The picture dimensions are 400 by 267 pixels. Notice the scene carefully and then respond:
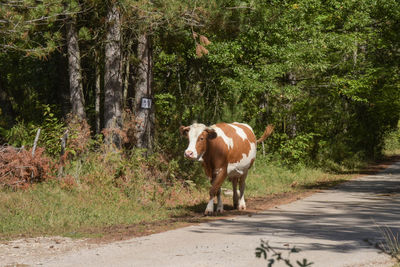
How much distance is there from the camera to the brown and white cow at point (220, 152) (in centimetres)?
1359

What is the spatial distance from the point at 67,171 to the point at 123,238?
17.0ft

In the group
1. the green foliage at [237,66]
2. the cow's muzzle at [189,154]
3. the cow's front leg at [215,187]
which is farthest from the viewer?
the green foliage at [237,66]

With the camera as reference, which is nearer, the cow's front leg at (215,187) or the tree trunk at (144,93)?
the cow's front leg at (215,187)

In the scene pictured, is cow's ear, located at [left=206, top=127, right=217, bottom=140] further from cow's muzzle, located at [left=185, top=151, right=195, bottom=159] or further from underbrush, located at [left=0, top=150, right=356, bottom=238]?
underbrush, located at [left=0, top=150, right=356, bottom=238]

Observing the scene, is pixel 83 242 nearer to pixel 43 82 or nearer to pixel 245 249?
pixel 245 249

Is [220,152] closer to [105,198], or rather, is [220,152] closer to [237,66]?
[105,198]

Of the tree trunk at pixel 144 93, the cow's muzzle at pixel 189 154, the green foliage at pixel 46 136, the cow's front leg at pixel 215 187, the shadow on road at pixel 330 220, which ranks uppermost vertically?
the tree trunk at pixel 144 93

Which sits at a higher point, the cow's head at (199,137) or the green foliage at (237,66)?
the green foliage at (237,66)

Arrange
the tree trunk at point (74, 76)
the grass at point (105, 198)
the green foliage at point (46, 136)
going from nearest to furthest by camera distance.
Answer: the grass at point (105, 198) → the green foliage at point (46, 136) → the tree trunk at point (74, 76)

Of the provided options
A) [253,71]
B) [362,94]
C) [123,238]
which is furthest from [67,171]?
[362,94]

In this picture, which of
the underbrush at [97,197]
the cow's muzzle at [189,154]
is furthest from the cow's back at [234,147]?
the underbrush at [97,197]

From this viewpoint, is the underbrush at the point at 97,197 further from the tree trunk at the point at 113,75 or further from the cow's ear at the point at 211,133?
the cow's ear at the point at 211,133

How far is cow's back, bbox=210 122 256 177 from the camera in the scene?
14188mm

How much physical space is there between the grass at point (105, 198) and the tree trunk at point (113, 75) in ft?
4.88
